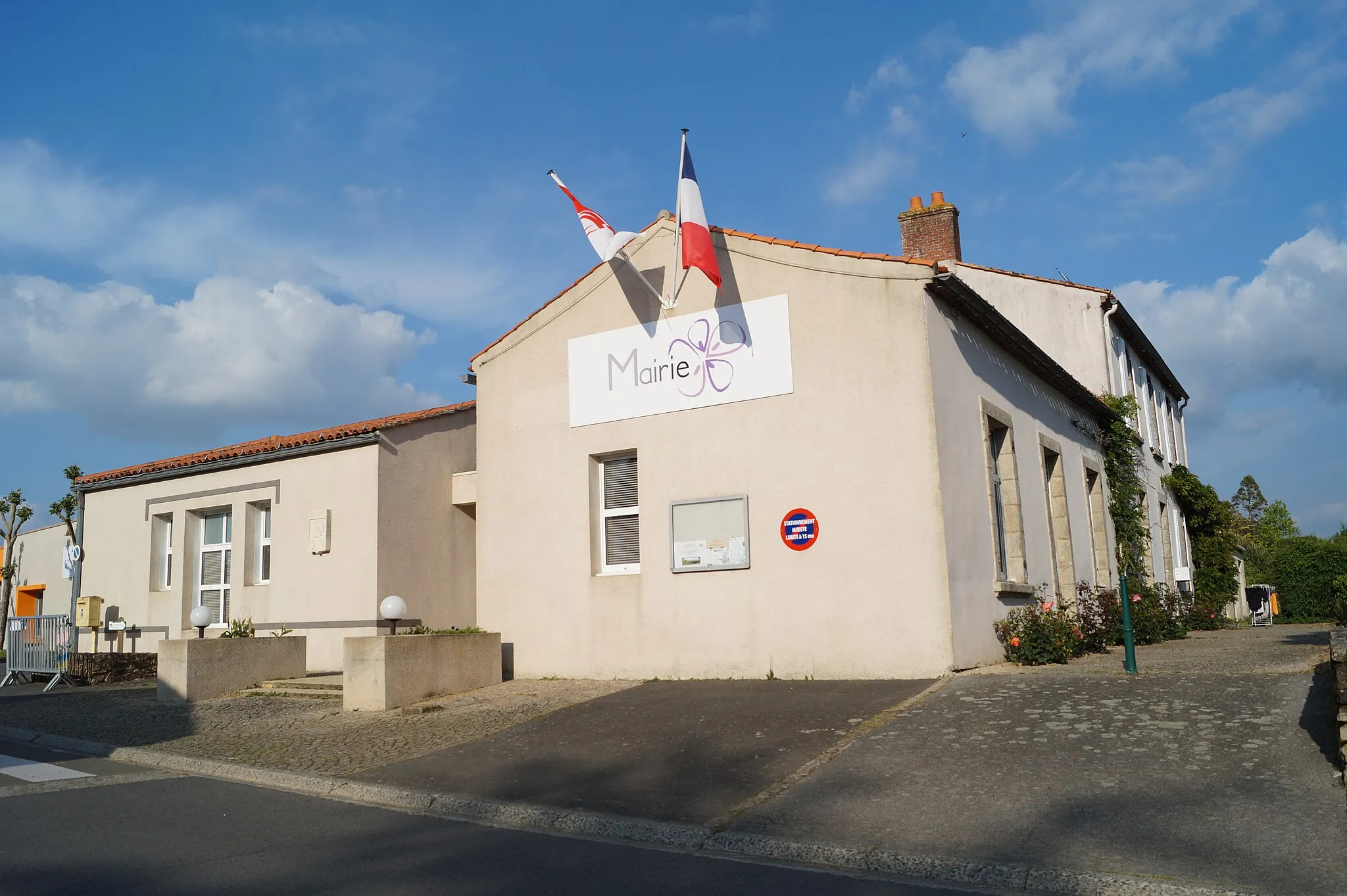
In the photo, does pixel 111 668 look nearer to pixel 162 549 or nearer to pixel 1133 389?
pixel 162 549

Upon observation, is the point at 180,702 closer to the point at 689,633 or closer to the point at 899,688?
the point at 689,633

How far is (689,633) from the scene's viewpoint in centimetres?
1227

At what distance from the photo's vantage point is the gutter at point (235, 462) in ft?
50.2

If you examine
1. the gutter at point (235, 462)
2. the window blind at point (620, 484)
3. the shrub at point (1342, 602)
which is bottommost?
the shrub at point (1342, 602)

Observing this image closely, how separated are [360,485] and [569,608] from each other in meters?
4.19

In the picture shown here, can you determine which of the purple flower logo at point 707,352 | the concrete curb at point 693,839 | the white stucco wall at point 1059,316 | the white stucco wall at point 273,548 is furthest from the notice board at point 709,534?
the white stucco wall at point 1059,316

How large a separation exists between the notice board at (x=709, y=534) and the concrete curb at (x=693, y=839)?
5132 mm

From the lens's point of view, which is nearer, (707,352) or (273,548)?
(707,352)

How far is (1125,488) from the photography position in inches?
758

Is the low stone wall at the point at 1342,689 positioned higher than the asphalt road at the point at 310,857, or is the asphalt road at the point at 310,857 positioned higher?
the low stone wall at the point at 1342,689

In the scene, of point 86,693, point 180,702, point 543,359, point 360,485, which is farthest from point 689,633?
point 86,693

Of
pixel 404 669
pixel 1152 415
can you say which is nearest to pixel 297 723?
pixel 404 669

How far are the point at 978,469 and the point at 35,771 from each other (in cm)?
1042

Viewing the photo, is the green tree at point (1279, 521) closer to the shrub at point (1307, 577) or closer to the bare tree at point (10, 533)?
the shrub at point (1307, 577)
